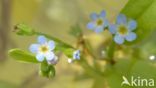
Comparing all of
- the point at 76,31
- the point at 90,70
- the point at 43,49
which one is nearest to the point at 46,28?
the point at 76,31

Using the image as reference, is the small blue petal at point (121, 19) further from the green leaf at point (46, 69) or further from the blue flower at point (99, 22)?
the green leaf at point (46, 69)

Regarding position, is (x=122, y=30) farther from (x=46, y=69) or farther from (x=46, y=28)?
(x=46, y=28)

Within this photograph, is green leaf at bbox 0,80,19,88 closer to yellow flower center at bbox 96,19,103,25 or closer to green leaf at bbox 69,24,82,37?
green leaf at bbox 69,24,82,37

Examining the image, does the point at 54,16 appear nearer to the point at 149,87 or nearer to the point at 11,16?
the point at 11,16

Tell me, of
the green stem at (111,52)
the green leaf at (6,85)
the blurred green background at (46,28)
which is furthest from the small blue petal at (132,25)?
the green leaf at (6,85)

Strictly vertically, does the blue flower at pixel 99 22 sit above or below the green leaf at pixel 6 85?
above

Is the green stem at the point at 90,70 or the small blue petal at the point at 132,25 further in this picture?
the green stem at the point at 90,70
